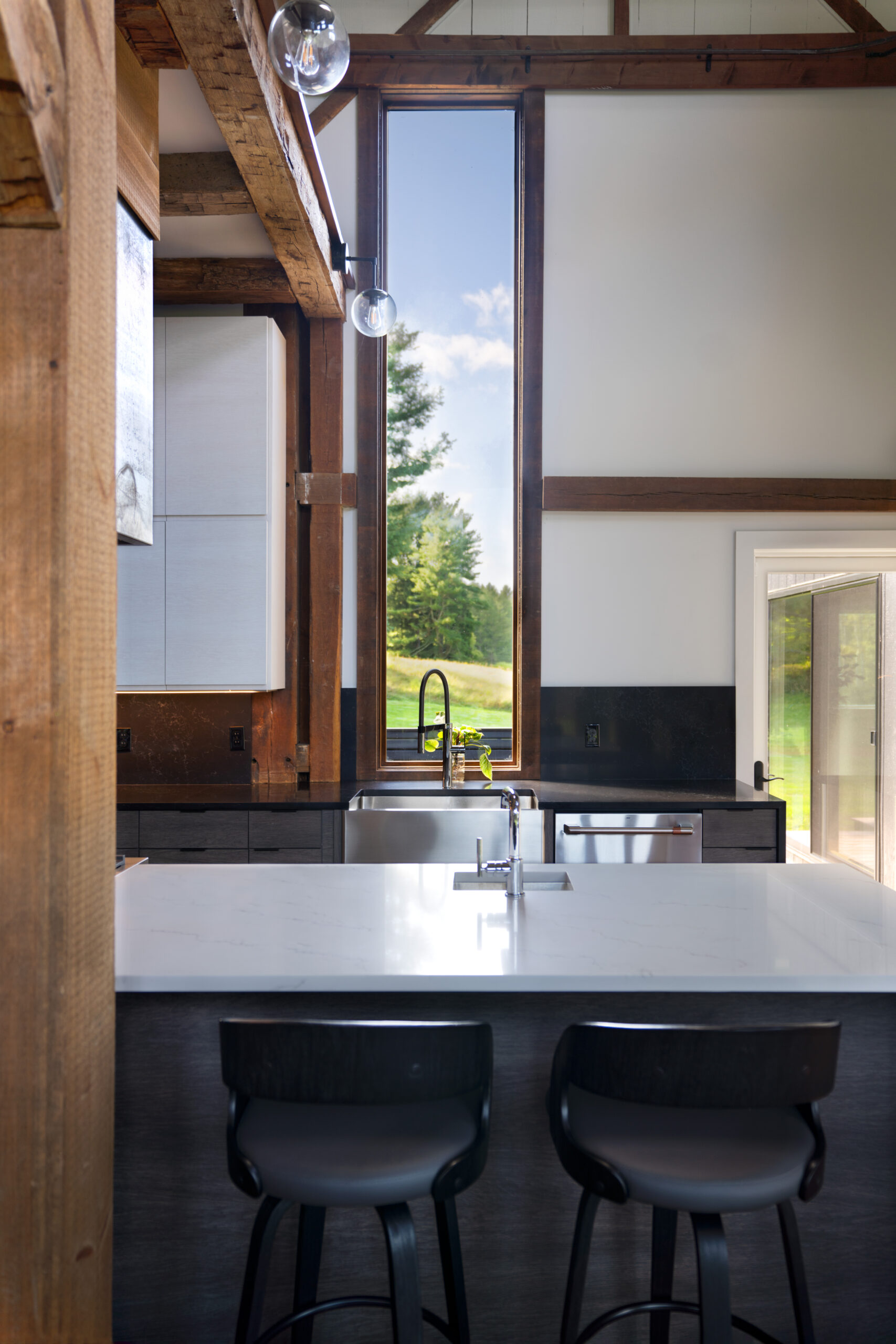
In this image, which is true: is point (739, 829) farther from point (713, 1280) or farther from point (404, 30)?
point (404, 30)

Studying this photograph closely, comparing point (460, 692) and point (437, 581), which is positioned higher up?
point (437, 581)

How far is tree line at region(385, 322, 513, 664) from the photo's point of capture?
441 centimetres

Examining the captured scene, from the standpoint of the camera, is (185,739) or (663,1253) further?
(185,739)

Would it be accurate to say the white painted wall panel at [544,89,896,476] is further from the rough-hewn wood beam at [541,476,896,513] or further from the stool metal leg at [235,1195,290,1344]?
the stool metal leg at [235,1195,290,1344]

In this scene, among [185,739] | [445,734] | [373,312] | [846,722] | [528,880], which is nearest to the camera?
[528,880]

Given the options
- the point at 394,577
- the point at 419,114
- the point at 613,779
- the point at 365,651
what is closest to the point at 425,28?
the point at 419,114

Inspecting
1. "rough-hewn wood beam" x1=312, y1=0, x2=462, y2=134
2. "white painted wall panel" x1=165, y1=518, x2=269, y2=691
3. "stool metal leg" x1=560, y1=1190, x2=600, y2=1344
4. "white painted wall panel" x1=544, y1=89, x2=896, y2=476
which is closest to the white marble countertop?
"stool metal leg" x1=560, y1=1190, x2=600, y2=1344

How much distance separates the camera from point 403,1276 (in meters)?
1.33

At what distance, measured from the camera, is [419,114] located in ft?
14.5

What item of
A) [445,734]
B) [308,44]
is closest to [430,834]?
[445,734]

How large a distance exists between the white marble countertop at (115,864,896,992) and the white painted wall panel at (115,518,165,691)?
162 cm

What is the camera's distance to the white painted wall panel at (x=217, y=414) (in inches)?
151


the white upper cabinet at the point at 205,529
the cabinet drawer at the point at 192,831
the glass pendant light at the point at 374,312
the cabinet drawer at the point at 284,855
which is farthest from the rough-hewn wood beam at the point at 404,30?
the cabinet drawer at the point at 284,855

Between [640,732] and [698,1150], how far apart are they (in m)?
3.02
